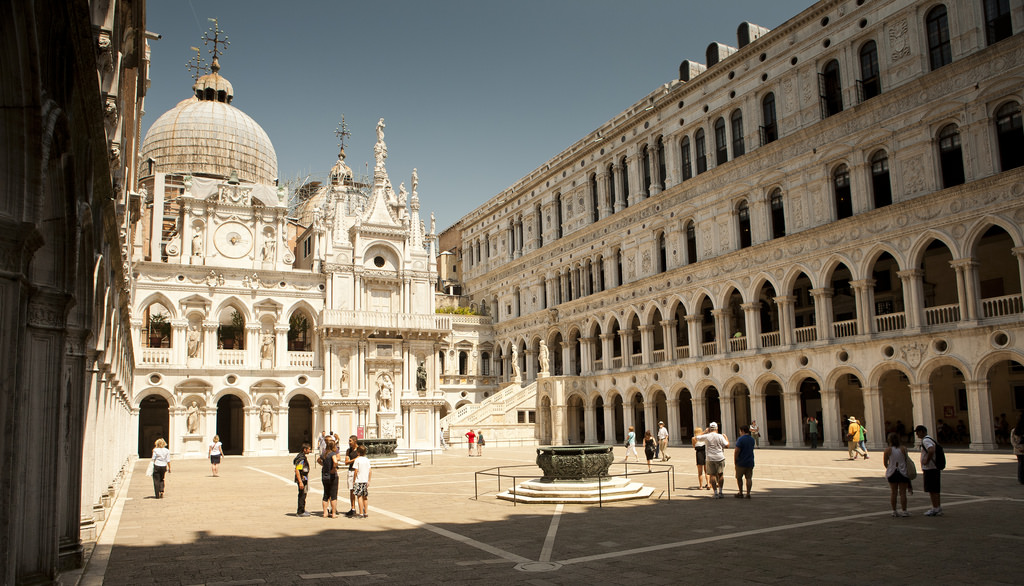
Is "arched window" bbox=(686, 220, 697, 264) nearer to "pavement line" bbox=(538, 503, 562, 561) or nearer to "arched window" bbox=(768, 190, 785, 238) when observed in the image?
"arched window" bbox=(768, 190, 785, 238)

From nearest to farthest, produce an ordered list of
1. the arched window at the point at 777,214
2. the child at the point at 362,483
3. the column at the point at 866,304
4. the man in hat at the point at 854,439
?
the child at the point at 362,483 < the man in hat at the point at 854,439 < the column at the point at 866,304 < the arched window at the point at 777,214

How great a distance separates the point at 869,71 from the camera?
31.8 m

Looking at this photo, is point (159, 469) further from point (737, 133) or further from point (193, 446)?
point (737, 133)

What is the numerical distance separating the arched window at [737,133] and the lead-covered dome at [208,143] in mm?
33020

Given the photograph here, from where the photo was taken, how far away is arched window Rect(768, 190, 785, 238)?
35312mm

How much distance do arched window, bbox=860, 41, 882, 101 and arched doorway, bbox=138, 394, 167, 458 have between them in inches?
1539

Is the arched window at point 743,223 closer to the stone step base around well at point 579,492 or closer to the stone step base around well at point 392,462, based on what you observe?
the stone step base around well at point 392,462

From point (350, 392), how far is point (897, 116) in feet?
98.5

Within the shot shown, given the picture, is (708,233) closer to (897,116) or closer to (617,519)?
(897,116)

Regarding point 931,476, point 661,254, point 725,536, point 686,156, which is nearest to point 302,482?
point 725,536

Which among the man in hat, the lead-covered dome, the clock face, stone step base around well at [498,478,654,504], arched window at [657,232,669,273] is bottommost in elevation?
stone step base around well at [498,478,654,504]

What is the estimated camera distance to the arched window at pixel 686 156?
134 ft

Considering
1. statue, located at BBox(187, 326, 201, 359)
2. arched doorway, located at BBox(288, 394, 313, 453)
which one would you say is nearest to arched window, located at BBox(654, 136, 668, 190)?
arched doorway, located at BBox(288, 394, 313, 453)

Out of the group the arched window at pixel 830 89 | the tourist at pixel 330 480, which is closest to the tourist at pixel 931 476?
the tourist at pixel 330 480
